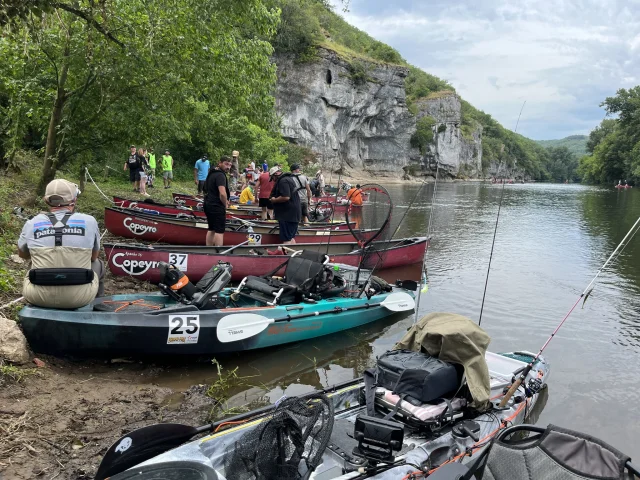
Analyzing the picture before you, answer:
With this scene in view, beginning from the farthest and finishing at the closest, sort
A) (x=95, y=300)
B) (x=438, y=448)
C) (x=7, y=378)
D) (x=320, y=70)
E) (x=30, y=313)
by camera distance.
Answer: (x=320, y=70) < (x=95, y=300) < (x=30, y=313) < (x=7, y=378) < (x=438, y=448)

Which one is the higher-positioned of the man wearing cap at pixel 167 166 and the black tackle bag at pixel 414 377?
the man wearing cap at pixel 167 166

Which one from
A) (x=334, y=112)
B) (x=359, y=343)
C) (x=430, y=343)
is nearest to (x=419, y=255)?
Result: (x=359, y=343)

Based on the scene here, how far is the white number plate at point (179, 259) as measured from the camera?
816 cm

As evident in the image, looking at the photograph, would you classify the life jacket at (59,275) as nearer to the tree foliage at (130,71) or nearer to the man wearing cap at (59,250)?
the man wearing cap at (59,250)

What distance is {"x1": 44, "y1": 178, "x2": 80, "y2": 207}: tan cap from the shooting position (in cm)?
458

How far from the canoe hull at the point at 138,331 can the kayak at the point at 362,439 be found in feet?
6.46

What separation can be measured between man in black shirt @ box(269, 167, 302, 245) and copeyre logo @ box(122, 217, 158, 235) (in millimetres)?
3017

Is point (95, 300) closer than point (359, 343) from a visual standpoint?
Yes

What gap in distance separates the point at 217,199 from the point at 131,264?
216 cm

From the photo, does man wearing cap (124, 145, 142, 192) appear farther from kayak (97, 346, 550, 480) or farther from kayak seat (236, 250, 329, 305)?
kayak (97, 346, 550, 480)

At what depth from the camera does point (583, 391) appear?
20.1ft

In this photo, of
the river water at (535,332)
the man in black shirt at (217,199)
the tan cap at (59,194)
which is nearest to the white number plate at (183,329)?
the river water at (535,332)

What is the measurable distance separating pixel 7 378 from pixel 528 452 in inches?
173

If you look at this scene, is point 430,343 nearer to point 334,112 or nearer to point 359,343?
point 359,343
